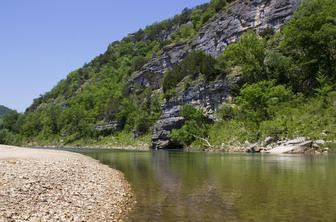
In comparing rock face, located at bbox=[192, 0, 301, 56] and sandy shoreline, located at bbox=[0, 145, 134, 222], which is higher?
rock face, located at bbox=[192, 0, 301, 56]

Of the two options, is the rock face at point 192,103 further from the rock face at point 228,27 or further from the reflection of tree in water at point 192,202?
the reflection of tree in water at point 192,202

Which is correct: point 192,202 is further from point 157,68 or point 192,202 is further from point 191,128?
point 157,68

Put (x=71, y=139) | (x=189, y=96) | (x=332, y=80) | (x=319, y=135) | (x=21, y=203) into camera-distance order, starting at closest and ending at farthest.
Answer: (x=21, y=203) < (x=319, y=135) < (x=332, y=80) < (x=189, y=96) < (x=71, y=139)

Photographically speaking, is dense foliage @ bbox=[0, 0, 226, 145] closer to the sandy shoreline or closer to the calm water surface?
the calm water surface

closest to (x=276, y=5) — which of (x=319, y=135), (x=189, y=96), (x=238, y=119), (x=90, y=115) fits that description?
(x=189, y=96)

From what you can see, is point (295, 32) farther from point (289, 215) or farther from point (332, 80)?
point (289, 215)

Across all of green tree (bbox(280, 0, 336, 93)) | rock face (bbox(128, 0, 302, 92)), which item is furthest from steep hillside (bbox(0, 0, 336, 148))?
rock face (bbox(128, 0, 302, 92))

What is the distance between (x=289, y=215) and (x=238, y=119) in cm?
6938

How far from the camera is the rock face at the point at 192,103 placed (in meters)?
98.4

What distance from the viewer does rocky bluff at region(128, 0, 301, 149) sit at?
328 feet

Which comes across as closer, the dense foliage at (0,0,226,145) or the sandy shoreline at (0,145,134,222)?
the sandy shoreline at (0,145,134,222)

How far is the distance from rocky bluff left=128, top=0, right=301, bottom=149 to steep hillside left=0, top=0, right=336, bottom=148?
0.27m

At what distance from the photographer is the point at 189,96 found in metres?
106

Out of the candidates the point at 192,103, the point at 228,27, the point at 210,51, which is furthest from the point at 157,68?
the point at 192,103
